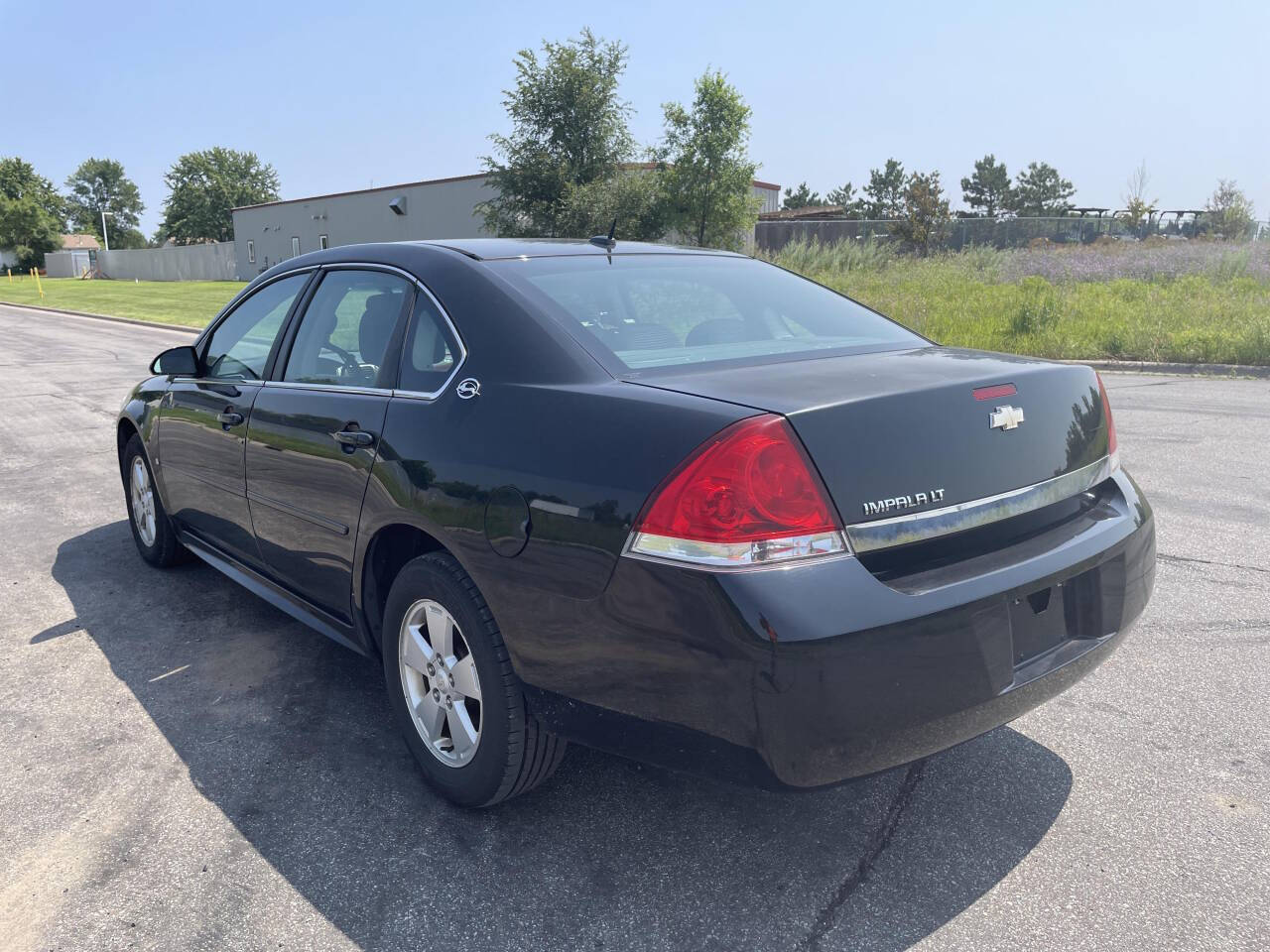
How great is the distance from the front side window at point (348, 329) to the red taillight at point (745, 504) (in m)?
1.34

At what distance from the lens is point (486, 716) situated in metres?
2.61

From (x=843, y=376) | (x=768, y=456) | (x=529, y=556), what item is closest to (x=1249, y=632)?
(x=843, y=376)

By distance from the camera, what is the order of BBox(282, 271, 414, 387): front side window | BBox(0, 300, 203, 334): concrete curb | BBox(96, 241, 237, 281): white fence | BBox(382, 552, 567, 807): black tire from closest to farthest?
BBox(382, 552, 567, 807): black tire
BBox(282, 271, 414, 387): front side window
BBox(0, 300, 203, 334): concrete curb
BBox(96, 241, 237, 281): white fence

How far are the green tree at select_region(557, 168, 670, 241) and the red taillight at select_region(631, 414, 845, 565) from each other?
87.2ft

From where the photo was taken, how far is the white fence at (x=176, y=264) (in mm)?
61250

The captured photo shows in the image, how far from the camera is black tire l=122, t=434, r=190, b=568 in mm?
4938

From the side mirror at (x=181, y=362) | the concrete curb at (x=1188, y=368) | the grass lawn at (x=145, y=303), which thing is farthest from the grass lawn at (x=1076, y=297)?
the side mirror at (x=181, y=362)

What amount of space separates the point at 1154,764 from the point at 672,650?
1.80m

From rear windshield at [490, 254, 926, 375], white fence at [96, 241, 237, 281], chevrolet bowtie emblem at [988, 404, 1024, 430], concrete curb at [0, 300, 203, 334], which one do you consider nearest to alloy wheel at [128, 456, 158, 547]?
rear windshield at [490, 254, 926, 375]

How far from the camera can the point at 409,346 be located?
122 inches

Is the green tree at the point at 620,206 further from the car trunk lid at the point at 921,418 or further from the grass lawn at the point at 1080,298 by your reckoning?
the car trunk lid at the point at 921,418

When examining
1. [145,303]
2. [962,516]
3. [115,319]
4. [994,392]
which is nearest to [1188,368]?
[994,392]

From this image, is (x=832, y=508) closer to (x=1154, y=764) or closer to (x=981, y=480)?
(x=981, y=480)

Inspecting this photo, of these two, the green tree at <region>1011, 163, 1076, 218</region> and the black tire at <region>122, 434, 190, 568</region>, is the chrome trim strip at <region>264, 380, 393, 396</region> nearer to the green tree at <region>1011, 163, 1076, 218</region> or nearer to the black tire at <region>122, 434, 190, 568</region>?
the black tire at <region>122, 434, 190, 568</region>
